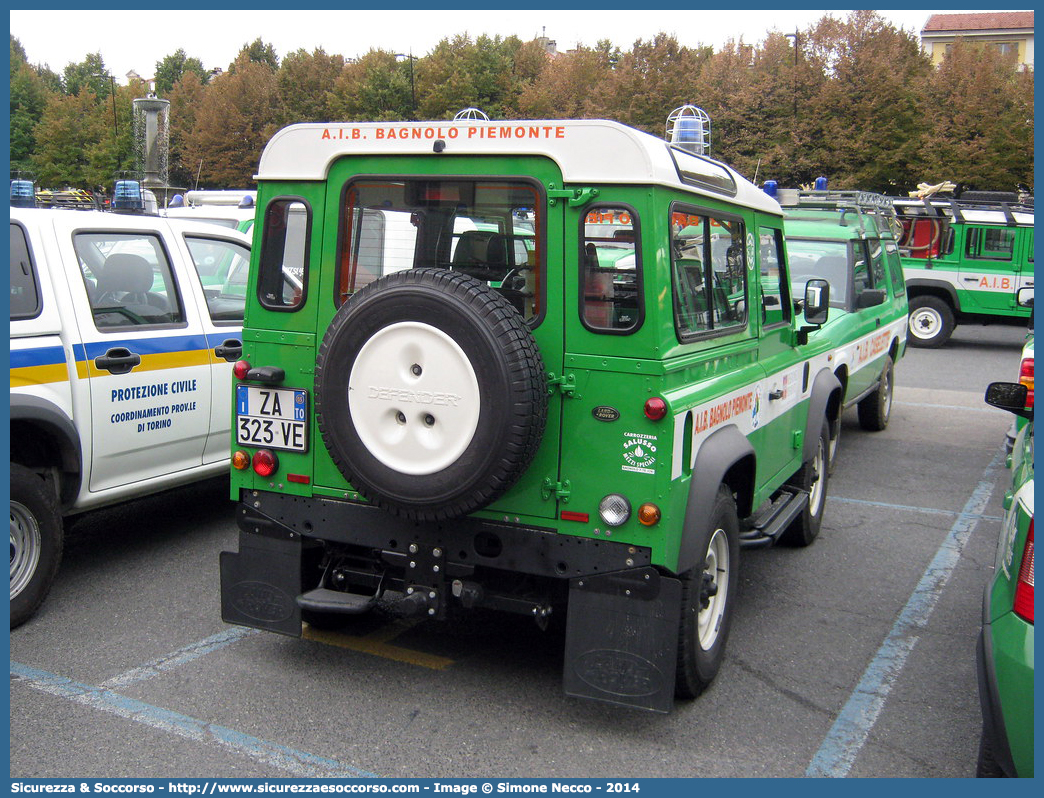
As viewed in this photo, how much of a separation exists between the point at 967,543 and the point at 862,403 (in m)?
3.60

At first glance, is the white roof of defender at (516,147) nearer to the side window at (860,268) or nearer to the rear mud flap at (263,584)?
the rear mud flap at (263,584)

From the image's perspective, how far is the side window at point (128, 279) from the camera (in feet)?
16.9

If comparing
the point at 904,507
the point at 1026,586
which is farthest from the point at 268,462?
the point at 904,507

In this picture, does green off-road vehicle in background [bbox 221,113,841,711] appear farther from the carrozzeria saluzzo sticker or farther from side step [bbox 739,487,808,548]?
side step [bbox 739,487,808,548]

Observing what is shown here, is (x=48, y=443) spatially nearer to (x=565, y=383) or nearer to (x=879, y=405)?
(x=565, y=383)

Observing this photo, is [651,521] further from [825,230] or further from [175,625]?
[825,230]

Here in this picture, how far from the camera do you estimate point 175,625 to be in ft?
15.7

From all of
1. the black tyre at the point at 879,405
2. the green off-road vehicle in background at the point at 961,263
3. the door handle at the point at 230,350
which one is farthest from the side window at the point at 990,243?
the door handle at the point at 230,350

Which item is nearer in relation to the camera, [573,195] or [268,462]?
[573,195]

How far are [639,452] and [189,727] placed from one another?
2.03m

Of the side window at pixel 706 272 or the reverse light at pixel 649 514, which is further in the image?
the side window at pixel 706 272

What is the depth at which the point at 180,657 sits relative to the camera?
442cm

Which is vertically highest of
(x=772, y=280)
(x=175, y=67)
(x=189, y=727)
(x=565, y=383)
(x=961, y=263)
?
(x=175, y=67)

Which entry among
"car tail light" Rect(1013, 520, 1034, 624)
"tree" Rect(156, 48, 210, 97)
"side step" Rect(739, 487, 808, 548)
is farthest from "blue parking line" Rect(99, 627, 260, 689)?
"tree" Rect(156, 48, 210, 97)
